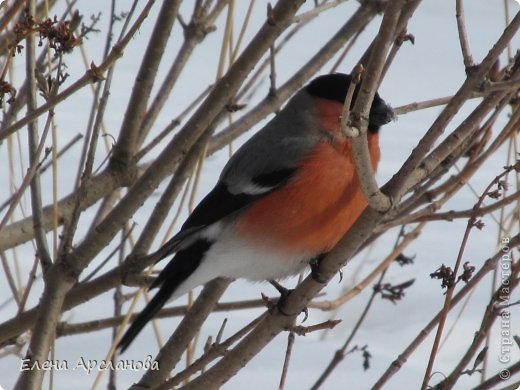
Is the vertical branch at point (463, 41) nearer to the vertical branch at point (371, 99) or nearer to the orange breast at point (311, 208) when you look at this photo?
the vertical branch at point (371, 99)

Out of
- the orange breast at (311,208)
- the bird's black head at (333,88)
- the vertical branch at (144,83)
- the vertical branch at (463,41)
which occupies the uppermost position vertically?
the bird's black head at (333,88)

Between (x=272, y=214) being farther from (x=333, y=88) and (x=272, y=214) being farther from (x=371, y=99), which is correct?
(x=371, y=99)

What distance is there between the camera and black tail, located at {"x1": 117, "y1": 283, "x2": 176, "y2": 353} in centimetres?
197

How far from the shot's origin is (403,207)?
2.03 meters

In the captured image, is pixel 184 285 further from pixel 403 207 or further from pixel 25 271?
pixel 25 271

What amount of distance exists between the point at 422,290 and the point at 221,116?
2249 millimetres

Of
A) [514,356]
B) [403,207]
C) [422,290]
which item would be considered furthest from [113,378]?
[422,290]

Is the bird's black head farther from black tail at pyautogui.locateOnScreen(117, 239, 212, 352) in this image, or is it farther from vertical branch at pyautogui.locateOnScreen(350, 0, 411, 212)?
vertical branch at pyautogui.locateOnScreen(350, 0, 411, 212)

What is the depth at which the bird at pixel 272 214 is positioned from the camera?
7.13ft

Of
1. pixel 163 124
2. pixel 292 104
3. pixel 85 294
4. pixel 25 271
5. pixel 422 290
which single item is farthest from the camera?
pixel 163 124

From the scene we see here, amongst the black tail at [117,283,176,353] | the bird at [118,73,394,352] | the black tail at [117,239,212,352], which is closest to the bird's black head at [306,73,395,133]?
the bird at [118,73,394,352]

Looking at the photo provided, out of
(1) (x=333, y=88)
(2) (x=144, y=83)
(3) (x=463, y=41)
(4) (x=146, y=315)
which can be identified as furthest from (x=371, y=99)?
(1) (x=333, y=88)

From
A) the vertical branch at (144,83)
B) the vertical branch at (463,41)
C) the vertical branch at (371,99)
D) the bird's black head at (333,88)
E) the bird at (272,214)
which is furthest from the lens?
the bird's black head at (333,88)

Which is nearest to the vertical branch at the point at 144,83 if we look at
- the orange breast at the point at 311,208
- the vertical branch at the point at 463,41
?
the orange breast at the point at 311,208
